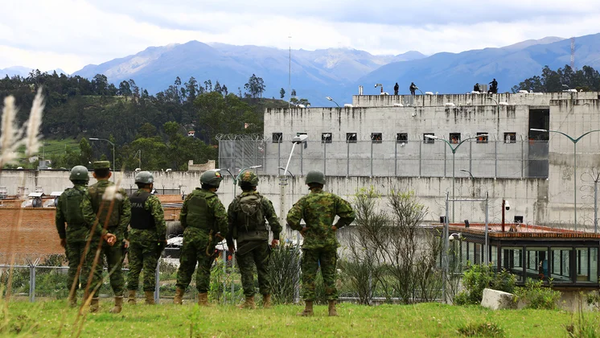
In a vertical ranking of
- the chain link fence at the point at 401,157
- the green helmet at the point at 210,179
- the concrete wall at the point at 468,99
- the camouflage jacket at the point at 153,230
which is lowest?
the camouflage jacket at the point at 153,230

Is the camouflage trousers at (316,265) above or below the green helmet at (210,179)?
below

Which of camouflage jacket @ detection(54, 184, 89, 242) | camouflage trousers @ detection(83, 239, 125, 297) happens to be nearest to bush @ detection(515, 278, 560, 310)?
camouflage trousers @ detection(83, 239, 125, 297)

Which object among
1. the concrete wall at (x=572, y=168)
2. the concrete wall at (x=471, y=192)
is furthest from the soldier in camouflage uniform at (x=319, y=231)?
the concrete wall at (x=572, y=168)

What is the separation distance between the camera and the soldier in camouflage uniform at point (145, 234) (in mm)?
12469

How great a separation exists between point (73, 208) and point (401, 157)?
32561 millimetres

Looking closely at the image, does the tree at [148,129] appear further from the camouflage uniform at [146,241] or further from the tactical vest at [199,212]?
the tactical vest at [199,212]

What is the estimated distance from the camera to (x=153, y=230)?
1262 centimetres

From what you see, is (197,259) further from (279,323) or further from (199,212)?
(279,323)

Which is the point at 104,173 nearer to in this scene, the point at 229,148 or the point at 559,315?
the point at 559,315

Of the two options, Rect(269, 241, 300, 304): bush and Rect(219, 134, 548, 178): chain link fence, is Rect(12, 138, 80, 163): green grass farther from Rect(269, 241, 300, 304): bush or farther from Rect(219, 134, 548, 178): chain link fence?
Rect(269, 241, 300, 304): bush

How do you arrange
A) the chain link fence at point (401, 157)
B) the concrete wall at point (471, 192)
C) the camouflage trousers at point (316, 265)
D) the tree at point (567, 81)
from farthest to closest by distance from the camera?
1. the tree at point (567, 81)
2. the chain link fence at point (401, 157)
3. the concrete wall at point (471, 192)
4. the camouflage trousers at point (316, 265)

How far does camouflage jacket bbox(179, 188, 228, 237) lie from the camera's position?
12156mm

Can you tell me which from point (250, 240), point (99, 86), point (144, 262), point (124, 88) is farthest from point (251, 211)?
point (124, 88)

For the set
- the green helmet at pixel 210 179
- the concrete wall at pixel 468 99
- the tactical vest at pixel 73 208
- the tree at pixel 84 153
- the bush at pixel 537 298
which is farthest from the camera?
the tree at pixel 84 153
